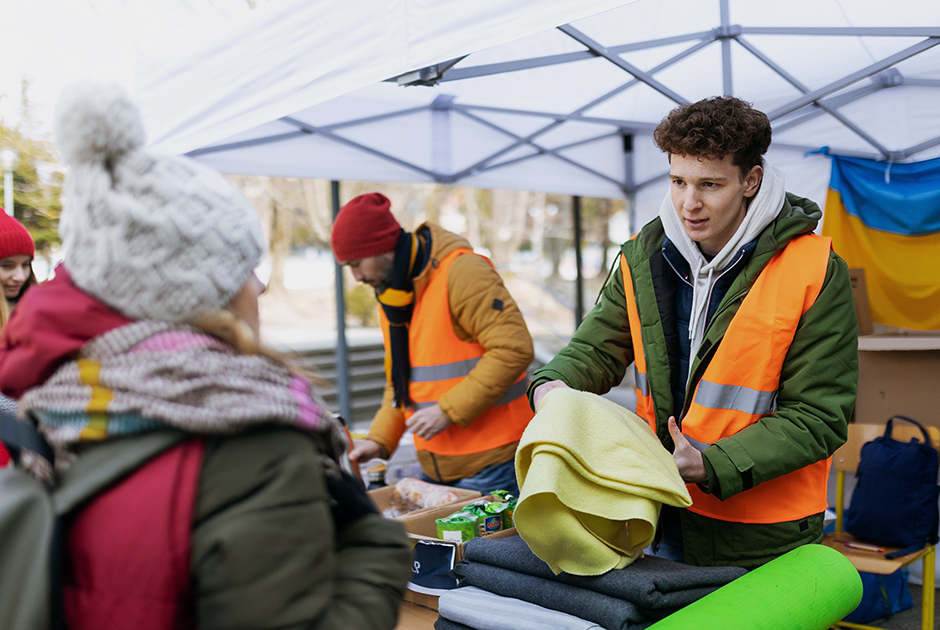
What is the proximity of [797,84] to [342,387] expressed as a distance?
379 centimetres

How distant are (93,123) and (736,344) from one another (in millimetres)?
1292

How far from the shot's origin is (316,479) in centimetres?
81

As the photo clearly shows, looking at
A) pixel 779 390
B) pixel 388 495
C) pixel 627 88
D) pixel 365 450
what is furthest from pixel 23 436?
pixel 627 88

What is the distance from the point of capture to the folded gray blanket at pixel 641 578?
4.01 feet

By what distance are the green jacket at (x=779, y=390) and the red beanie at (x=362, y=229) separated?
1060 mm

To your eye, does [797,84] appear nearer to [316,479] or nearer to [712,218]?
[712,218]

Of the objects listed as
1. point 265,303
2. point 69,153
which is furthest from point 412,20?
point 265,303

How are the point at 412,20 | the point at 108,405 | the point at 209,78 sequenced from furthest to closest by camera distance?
the point at 209,78 → the point at 412,20 → the point at 108,405

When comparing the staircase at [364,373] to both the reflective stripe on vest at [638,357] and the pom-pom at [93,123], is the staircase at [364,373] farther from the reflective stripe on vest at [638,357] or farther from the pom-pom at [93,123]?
the pom-pom at [93,123]

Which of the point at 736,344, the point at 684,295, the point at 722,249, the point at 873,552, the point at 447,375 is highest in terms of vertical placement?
the point at 722,249

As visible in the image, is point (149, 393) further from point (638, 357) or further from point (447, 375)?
point (447, 375)

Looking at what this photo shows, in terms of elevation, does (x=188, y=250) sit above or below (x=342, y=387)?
above

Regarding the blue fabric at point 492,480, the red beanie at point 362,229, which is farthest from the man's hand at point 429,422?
the red beanie at point 362,229

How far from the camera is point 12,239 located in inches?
92.0
